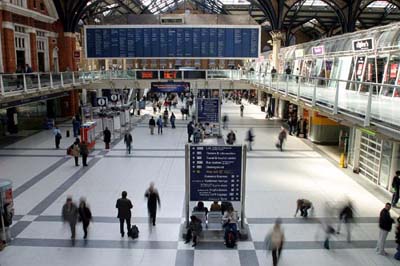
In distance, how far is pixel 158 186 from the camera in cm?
1576

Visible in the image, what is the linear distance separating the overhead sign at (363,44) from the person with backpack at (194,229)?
1110 centimetres

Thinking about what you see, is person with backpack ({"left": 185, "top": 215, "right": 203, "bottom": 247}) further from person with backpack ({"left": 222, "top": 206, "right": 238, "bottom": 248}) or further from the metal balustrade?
the metal balustrade

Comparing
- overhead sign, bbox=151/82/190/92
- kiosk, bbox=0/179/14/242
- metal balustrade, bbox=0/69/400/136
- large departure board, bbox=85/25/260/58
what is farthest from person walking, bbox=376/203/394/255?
large departure board, bbox=85/25/260/58

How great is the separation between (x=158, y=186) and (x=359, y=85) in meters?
→ 8.40

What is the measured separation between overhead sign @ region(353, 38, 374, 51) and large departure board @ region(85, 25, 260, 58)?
19.7 metres

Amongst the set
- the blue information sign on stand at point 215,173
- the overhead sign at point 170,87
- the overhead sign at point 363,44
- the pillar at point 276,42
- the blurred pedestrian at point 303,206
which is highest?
the pillar at point 276,42

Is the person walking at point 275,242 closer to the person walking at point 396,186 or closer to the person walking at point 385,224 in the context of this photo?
the person walking at point 385,224

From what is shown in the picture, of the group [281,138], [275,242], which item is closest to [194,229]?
[275,242]

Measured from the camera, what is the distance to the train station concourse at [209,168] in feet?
34.3

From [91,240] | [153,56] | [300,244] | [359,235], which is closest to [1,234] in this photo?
[91,240]

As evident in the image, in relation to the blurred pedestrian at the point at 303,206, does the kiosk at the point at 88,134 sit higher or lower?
higher

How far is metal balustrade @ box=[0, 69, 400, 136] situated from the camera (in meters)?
9.80

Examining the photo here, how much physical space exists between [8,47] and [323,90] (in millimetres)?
21401

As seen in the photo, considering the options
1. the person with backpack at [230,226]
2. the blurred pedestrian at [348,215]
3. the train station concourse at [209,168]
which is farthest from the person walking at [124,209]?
the blurred pedestrian at [348,215]
